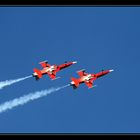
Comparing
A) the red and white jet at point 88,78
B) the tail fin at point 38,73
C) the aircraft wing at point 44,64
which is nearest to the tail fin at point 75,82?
the red and white jet at point 88,78

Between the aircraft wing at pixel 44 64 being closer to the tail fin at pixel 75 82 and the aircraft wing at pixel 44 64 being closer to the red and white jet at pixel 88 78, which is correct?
the red and white jet at pixel 88 78

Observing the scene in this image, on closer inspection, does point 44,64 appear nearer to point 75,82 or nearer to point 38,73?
point 38,73

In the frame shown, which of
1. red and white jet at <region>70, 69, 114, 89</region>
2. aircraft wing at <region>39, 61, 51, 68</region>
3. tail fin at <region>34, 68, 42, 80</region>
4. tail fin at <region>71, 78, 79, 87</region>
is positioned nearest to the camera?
tail fin at <region>71, 78, 79, 87</region>

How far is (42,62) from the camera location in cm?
16650

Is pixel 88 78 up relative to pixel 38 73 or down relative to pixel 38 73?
down

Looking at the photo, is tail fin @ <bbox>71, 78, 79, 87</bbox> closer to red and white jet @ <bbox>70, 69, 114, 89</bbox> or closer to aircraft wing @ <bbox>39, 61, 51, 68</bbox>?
red and white jet @ <bbox>70, 69, 114, 89</bbox>

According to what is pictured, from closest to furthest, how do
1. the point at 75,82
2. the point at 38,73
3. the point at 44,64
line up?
the point at 75,82 → the point at 38,73 → the point at 44,64

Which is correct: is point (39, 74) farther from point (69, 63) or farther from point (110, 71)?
point (110, 71)

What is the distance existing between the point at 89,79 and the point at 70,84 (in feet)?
23.6

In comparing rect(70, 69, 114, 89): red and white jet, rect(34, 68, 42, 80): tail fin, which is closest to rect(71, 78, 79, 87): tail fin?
rect(70, 69, 114, 89): red and white jet

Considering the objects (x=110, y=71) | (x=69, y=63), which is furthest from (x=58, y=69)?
(x=110, y=71)

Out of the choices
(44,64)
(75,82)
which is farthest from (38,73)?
(75,82)

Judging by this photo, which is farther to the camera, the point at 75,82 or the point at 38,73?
the point at 38,73

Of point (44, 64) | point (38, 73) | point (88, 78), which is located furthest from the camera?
point (44, 64)
